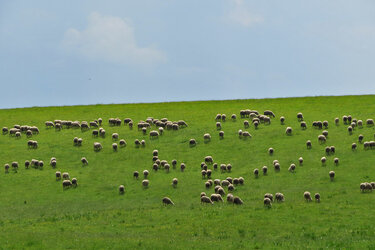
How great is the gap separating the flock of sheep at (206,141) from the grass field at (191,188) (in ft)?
1.94

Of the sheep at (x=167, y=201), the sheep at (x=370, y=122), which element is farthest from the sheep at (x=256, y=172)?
the sheep at (x=370, y=122)

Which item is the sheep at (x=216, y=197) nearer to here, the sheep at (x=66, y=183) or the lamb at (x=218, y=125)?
the sheep at (x=66, y=183)

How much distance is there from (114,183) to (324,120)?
24.5m

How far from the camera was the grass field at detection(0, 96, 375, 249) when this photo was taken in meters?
33.2

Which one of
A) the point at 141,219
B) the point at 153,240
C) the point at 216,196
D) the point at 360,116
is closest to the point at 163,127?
the point at 360,116

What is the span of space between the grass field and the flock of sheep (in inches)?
23.3

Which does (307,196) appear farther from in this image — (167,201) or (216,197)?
(167,201)

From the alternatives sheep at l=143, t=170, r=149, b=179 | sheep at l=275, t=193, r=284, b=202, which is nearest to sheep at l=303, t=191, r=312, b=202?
sheep at l=275, t=193, r=284, b=202

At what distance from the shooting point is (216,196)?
42.6m

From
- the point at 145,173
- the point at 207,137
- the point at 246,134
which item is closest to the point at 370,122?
the point at 246,134

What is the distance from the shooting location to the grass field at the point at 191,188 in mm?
33219

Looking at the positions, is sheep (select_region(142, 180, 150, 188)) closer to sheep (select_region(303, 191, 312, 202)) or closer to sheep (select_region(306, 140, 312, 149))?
sheep (select_region(303, 191, 312, 202))

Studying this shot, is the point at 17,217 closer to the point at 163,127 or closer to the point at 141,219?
the point at 141,219

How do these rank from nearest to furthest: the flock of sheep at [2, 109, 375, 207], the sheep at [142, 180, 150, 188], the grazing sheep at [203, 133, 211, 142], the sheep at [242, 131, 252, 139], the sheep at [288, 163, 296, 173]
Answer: the flock of sheep at [2, 109, 375, 207], the sheep at [142, 180, 150, 188], the sheep at [288, 163, 296, 173], the sheep at [242, 131, 252, 139], the grazing sheep at [203, 133, 211, 142]
